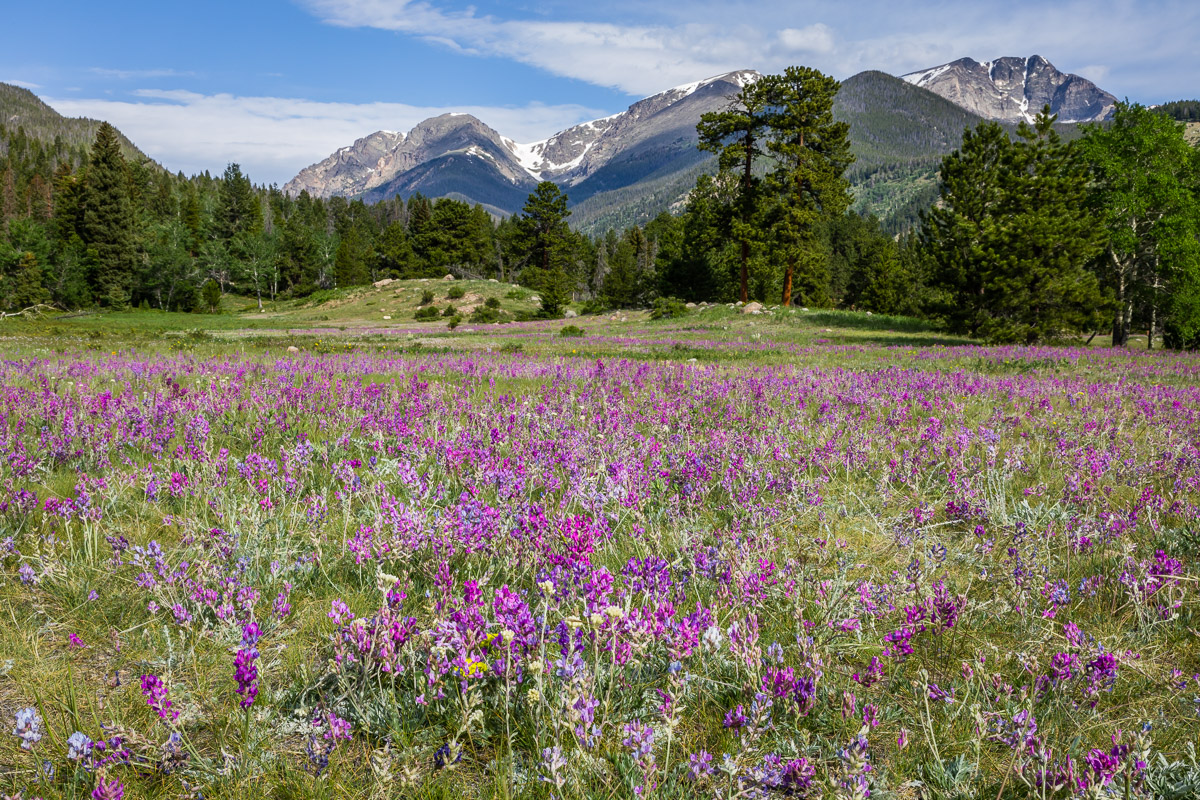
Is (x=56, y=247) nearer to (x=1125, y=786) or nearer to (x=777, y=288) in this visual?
(x=777, y=288)

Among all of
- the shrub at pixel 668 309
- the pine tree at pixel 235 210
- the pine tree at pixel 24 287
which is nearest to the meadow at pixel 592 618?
the shrub at pixel 668 309

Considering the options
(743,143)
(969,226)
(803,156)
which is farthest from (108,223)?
(969,226)

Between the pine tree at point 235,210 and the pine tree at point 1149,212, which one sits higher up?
the pine tree at point 235,210

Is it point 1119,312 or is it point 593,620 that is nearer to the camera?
point 593,620

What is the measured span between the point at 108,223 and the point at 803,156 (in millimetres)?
75371

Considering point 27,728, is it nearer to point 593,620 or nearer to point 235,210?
point 593,620

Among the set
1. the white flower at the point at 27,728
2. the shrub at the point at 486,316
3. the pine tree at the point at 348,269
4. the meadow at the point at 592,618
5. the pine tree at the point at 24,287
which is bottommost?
the meadow at the point at 592,618

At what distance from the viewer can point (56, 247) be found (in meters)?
64.6

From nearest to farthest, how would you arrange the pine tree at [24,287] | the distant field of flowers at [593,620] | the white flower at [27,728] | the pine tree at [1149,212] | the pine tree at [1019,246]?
the white flower at [27,728]
the distant field of flowers at [593,620]
the pine tree at [1019,246]
the pine tree at [1149,212]
the pine tree at [24,287]

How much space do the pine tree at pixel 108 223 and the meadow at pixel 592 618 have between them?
252 feet

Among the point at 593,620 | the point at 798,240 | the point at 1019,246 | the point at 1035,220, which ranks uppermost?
the point at 798,240

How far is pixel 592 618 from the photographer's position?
162 cm

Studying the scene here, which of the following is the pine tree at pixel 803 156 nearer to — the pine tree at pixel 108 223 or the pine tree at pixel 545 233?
the pine tree at pixel 545 233

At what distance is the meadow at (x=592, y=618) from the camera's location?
167 centimetres
